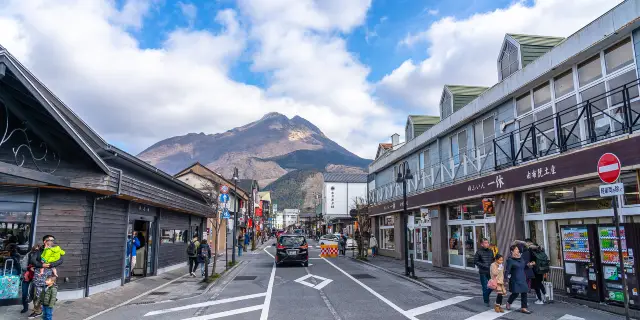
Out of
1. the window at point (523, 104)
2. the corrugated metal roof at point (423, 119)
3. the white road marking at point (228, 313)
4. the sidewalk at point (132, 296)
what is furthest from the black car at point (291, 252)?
the window at point (523, 104)

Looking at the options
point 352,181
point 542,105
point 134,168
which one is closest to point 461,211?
point 542,105

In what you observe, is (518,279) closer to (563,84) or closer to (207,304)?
(563,84)

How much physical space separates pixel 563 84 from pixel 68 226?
15425 mm

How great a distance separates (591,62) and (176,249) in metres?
19.8

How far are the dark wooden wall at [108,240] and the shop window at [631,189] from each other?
14600 mm

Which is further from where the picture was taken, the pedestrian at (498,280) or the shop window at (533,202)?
the shop window at (533,202)

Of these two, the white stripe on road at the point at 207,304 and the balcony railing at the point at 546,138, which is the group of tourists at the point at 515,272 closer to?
the balcony railing at the point at 546,138

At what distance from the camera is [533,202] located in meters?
13.8

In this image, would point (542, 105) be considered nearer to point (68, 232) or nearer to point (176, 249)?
point (68, 232)

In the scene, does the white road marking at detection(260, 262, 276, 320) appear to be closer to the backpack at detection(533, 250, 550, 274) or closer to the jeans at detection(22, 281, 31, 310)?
the jeans at detection(22, 281, 31, 310)

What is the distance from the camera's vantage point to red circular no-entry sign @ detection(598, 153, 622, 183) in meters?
6.88

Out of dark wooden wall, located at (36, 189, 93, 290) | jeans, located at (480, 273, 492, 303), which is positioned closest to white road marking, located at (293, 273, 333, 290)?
jeans, located at (480, 273, 492, 303)

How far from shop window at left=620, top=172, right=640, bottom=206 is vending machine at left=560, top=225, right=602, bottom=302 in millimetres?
1126

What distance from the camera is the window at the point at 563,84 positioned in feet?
41.6
